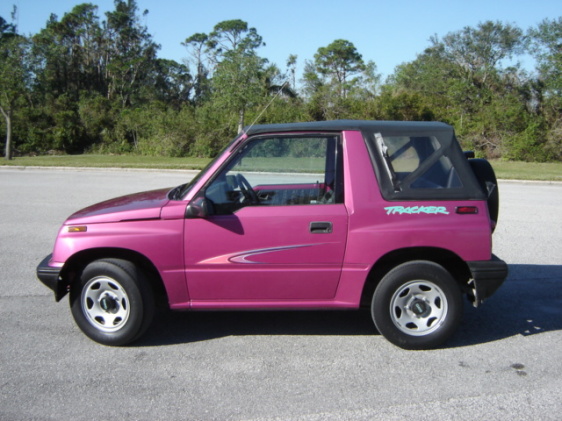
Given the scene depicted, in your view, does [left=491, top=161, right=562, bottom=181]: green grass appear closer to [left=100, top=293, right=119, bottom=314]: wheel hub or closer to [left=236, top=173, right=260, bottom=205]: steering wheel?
[left=236, top=173, right=260, bottom=205]: steering wheel

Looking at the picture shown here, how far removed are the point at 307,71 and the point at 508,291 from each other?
46929 millimetres

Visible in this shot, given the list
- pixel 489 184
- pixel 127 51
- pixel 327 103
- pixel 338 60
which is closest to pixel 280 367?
pixel 489 184

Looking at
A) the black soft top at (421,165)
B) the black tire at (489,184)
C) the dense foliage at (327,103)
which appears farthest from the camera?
the dense foliage at (327,103)

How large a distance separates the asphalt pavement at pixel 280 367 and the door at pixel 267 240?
0.53 metres

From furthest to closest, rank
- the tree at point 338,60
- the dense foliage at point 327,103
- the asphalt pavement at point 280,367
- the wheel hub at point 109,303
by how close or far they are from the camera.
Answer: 1. the tree at point 338,60
2. the dense foliage at point 327,103
3. the wheel hub at point 109,303
4. the asphalt pavement at point 280,367

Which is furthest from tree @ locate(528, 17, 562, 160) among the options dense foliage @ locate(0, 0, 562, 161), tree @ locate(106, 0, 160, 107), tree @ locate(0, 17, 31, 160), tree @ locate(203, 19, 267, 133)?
tree @ locate(106, 0, 160, 107)

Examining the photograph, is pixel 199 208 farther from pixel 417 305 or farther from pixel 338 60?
pixel 338 60

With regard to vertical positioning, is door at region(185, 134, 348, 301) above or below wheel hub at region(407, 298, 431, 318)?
above

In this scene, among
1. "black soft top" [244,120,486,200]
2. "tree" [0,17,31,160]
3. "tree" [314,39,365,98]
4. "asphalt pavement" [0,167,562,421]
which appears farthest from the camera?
"tree" [314,39,365,98]

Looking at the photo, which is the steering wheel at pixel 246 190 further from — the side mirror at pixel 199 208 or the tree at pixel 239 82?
the tree at pixel 239 82

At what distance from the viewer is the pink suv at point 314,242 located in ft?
14.1

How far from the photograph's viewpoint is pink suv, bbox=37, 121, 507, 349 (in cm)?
431

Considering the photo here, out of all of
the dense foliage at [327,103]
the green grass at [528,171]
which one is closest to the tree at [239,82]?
the dense foliage at [327,103]

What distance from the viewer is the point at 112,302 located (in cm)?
447
